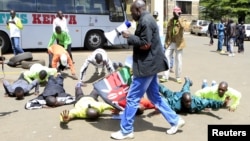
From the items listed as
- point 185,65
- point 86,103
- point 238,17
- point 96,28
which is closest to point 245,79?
point 185,65

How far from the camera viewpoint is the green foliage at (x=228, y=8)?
3991cm

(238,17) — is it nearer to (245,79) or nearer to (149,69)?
(245,79)

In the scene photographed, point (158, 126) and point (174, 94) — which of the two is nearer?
point (158, 126)

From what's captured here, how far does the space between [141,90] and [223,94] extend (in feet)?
7.01

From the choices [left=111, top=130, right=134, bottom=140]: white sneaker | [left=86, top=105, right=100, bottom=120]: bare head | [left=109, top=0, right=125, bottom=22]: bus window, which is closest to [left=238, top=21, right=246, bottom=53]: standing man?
[left=109, top=0, right=125, bottom=22]: bus window

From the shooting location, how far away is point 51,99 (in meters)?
6.63

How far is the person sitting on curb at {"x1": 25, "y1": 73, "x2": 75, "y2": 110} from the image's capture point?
662 cm

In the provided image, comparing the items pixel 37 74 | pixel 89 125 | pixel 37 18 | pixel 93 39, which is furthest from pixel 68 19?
pixel 89 125

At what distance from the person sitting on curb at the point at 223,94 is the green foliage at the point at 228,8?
3408 cm

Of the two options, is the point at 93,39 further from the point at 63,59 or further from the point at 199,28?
the point at 199,28

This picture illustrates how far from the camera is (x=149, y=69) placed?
4.76 meters

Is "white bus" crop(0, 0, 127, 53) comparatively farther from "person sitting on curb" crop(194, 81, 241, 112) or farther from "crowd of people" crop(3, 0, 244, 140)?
"person sitting on curb" crop(194, 81, 241, 112)

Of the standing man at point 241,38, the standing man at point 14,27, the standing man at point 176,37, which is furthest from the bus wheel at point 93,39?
the standing man at point 176,37

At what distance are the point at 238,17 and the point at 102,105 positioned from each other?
3802 centimetres
